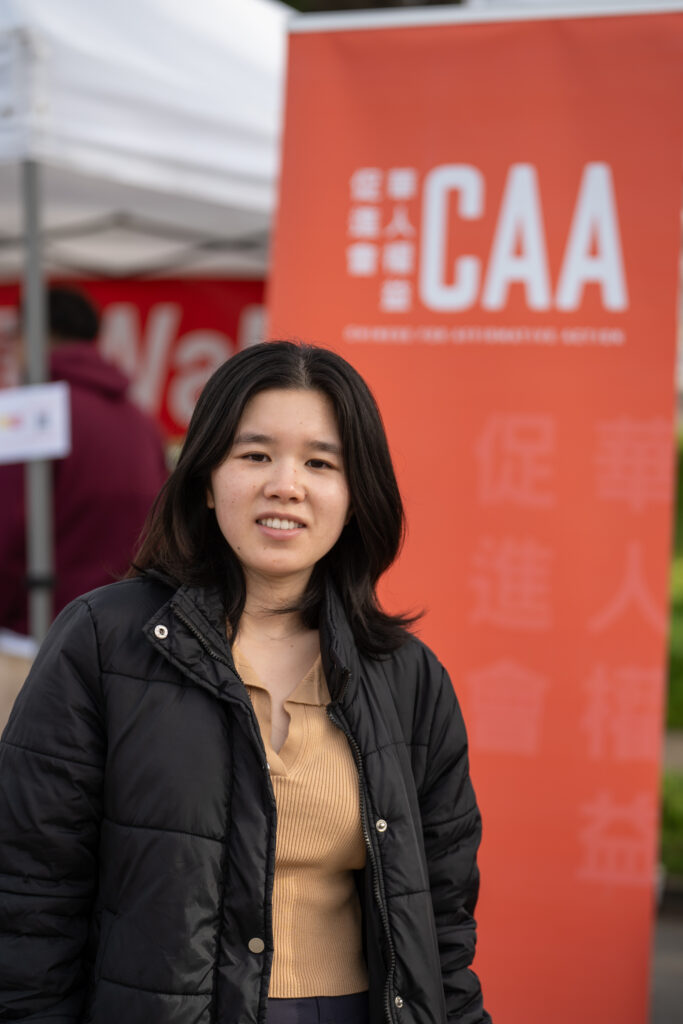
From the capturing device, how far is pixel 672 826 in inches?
193

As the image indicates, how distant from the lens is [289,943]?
1.45 m

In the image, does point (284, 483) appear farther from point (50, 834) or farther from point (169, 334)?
point (169, 334)

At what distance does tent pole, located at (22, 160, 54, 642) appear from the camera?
3.47 metres

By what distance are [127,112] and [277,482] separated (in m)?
2.28

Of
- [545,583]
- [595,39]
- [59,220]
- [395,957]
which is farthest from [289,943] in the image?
[59,220]

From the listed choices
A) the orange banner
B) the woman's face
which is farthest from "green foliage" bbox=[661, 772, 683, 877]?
the woman's face

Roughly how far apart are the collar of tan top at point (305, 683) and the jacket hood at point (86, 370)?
2365 millimetres

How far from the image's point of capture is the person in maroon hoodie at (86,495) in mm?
3645

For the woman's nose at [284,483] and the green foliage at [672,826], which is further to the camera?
the green foliage at [672,826]

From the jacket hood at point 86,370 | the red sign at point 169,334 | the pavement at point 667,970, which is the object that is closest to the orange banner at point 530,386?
the pavement at point 667,970

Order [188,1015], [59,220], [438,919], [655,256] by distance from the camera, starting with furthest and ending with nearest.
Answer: [59,220] → [655,256] → [438,919] → [188,1015]

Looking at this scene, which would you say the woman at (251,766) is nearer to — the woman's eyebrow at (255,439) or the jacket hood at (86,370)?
the woman's eyebrow at (255,439)

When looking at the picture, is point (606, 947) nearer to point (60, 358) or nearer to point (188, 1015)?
point (188, 1015)

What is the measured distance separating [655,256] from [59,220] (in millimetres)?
3168
